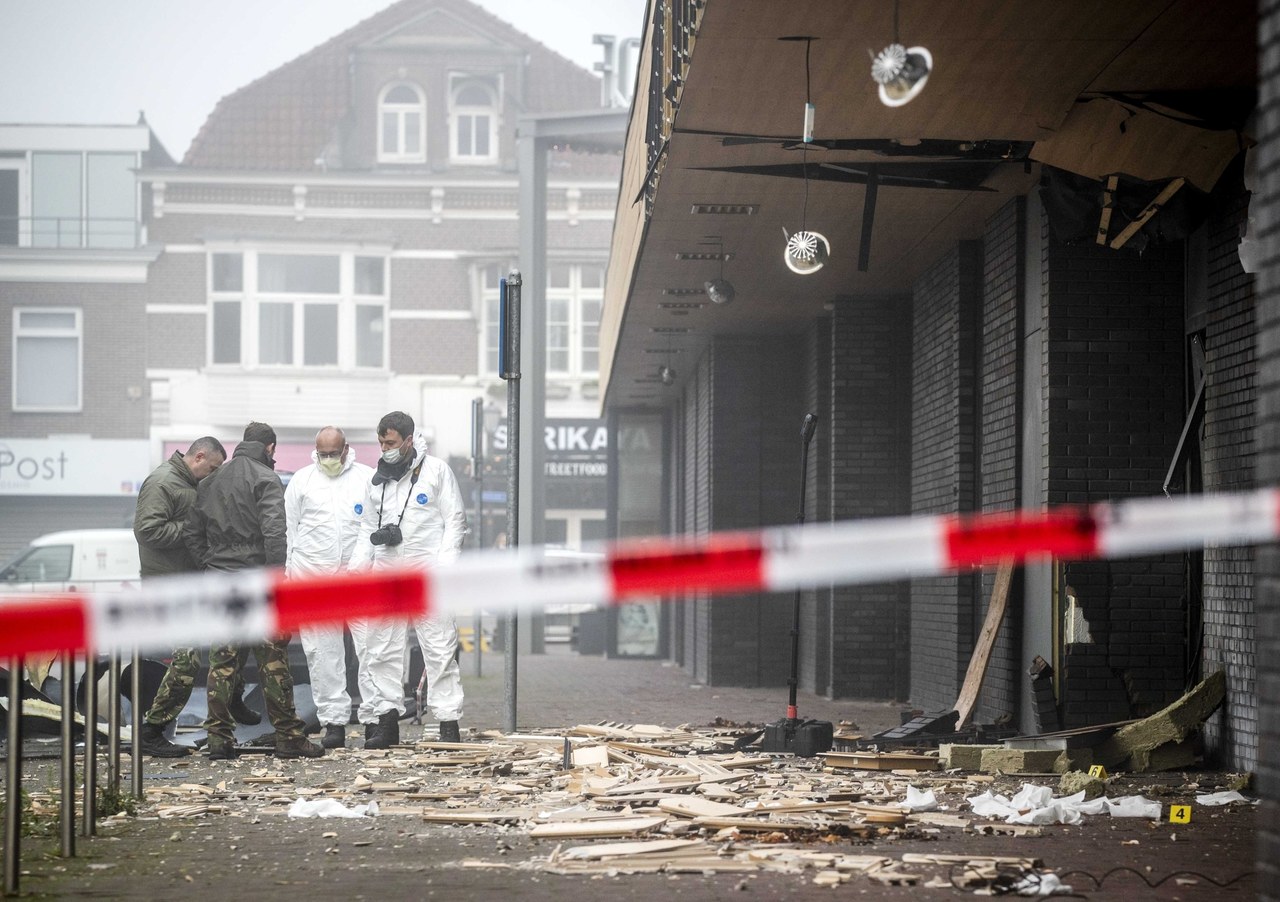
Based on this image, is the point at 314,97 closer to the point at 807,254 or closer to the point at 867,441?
the point at 867,441

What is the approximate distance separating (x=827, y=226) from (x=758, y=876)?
23.9ft

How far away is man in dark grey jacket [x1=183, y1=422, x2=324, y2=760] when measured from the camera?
31.2 feet

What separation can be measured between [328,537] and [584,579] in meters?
7.06

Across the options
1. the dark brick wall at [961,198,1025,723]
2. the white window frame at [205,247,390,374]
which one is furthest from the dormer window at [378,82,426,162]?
the dark brick wall at [961,198,1025,723]

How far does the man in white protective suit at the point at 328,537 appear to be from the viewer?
398 inches

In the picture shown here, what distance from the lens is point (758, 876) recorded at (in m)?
5.27

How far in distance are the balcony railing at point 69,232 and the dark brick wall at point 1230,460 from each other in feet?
114

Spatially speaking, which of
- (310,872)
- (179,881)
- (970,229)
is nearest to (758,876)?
(310,872)

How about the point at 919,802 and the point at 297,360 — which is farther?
the point at 297,360

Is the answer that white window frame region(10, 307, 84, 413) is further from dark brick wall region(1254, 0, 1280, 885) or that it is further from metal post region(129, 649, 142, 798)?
dark brick wall region(1254, 0, 1280, 885)

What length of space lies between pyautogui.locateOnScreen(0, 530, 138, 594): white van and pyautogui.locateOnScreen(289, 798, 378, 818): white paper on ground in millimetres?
20334

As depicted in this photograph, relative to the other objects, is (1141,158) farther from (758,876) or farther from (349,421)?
(349,421)

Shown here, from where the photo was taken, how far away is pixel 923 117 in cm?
863

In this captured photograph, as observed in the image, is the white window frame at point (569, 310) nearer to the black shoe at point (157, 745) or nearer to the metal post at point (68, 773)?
the black shoe at point (157, 745)
